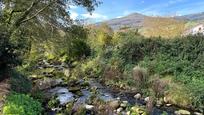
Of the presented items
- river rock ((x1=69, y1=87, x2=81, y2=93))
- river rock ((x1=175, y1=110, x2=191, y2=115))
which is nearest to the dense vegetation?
river rock ((x1=175, y1=110, x2=191, y2=115))

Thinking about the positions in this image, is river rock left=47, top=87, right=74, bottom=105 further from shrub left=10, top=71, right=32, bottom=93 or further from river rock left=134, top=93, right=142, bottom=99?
river rock left=134, top=93, right=142, bottom=99

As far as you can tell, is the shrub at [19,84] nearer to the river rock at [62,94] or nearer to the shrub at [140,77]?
the river rock at [62,94]

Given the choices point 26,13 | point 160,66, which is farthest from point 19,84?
point 160,66

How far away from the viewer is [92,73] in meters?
30.5

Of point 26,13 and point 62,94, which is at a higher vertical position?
point 26,13

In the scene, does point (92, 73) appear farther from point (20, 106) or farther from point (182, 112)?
point (20, 106)

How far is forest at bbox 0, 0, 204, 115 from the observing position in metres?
17.6

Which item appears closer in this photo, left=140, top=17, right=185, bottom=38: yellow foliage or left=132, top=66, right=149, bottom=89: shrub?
left=132, top=66, right=149, bottom=89: shrub

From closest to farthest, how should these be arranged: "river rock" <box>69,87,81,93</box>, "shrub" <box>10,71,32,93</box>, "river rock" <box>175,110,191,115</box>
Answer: "shrub" <box>10,71,32,93</box> < "river rock" <box>175,110,191,115</box> < "river rock" <box>69,87,81,93</box>

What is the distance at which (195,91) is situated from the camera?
19.6 meters

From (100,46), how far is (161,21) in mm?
11546

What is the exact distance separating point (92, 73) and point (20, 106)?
58.1ft

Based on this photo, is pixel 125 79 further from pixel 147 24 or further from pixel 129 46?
pixel 147 24

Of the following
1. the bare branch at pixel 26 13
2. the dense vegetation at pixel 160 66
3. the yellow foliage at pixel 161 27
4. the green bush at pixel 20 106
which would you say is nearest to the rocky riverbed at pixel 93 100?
the dense vegetation at pixel 160 66
